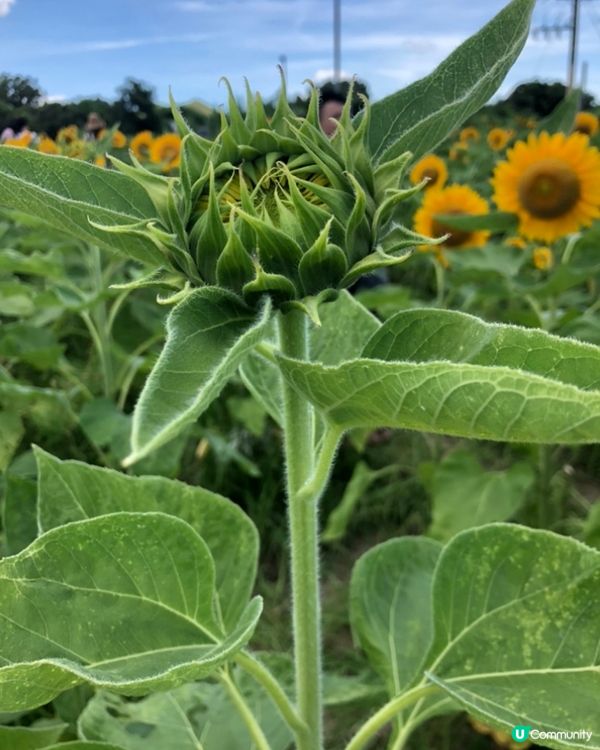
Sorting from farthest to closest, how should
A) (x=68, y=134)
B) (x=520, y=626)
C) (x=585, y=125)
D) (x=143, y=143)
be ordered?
(x=585, y=125), (x=143, y=143), (x=68, y=134), (x=520, y=626)

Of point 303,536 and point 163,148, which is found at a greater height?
point 163,148

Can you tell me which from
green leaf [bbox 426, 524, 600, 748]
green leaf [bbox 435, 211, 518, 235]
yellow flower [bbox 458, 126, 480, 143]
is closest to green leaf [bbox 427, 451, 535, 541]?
green leaf [bbox 435, 211, 518, 235]

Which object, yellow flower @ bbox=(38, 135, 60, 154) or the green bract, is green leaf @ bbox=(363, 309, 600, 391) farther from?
yellow flower @ bbox=(38, 135, 60, 154)

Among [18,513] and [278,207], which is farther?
[18,513]

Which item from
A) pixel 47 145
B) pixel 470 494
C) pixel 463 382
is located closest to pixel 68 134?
pixel 47 145

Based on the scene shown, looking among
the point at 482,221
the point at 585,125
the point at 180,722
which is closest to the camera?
the point at 180,722

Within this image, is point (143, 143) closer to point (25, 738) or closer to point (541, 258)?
point (541, 258)

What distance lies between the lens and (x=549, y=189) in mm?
1402

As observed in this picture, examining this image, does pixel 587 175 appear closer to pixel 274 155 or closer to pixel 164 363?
pixel 274 155

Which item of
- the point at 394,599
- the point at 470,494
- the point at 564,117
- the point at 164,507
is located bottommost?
the point at 470,494

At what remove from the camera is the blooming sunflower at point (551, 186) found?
54.8 inches

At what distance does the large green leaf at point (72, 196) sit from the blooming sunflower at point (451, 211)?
3.85ft

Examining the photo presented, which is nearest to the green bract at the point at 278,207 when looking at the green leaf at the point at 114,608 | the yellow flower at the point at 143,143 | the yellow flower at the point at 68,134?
the green leaf at the point at 114,608

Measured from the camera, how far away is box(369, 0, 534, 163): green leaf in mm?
431
